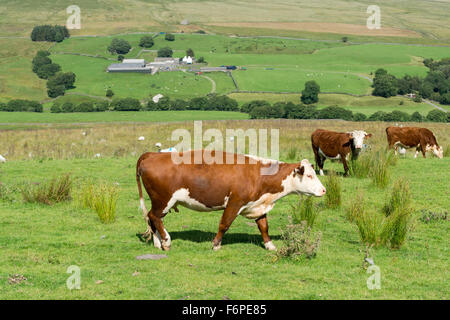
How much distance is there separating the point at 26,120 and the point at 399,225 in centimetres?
8808

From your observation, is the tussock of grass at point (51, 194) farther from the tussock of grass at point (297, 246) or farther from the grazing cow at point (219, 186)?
the tussock of grass at point (297, 246)

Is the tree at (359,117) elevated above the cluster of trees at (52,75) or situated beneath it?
elevated above

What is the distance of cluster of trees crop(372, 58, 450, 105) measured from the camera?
140 metres

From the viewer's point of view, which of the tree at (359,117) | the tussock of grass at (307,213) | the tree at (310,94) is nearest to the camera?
the tussock of grass at (307,213)

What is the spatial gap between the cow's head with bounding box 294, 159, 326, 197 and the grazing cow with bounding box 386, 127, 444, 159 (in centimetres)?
2083

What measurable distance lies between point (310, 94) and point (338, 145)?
4452 inches

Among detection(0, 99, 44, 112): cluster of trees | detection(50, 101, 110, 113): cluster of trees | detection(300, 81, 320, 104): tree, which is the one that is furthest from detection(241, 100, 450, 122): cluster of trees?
detection(0, 99, 44, 112): cluster of trees

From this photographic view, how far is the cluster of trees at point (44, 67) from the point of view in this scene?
17098 centimetres

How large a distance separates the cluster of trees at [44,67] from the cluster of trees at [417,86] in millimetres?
102620

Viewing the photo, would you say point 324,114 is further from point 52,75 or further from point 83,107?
point 52,75

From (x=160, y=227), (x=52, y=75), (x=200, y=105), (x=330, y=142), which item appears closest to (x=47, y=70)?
(x=52, y=75)

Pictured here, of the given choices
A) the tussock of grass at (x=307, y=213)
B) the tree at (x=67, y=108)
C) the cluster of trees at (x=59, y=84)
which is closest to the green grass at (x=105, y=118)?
the tree at (x=67, y=108)

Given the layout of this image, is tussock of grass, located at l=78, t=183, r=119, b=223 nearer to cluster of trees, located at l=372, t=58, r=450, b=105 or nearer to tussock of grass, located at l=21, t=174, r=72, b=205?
tussock of grass, located at l=21, t=174, r=72, b=205
